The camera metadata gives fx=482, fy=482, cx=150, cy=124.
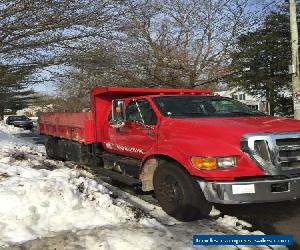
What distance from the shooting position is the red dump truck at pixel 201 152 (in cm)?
627

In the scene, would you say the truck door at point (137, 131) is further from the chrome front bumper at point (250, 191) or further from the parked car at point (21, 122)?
the parked car at point (21, 122)

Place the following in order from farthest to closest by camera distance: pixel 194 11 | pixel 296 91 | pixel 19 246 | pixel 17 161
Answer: pixel 194 11 < pixel 296 91 < pixel 17 161 < pixel 19 246

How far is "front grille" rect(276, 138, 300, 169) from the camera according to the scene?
6.36m

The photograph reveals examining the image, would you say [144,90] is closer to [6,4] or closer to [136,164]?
[136,164]

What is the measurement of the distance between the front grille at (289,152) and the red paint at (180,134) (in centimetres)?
20

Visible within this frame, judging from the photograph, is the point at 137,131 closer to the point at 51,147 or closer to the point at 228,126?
the point at 228,126

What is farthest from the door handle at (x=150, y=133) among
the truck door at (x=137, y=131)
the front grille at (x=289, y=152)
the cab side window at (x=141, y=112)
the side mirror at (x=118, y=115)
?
the front grille at (x=289, y=152)

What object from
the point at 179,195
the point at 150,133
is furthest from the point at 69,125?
the point at 179,195

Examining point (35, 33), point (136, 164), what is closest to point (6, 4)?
point (35, 33)

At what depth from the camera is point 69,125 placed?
11820 mm

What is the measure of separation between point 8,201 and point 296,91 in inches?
435

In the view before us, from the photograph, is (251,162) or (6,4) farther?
(6,4)

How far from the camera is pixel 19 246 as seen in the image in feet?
16.9

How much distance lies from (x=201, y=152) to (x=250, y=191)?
0.81 meters
